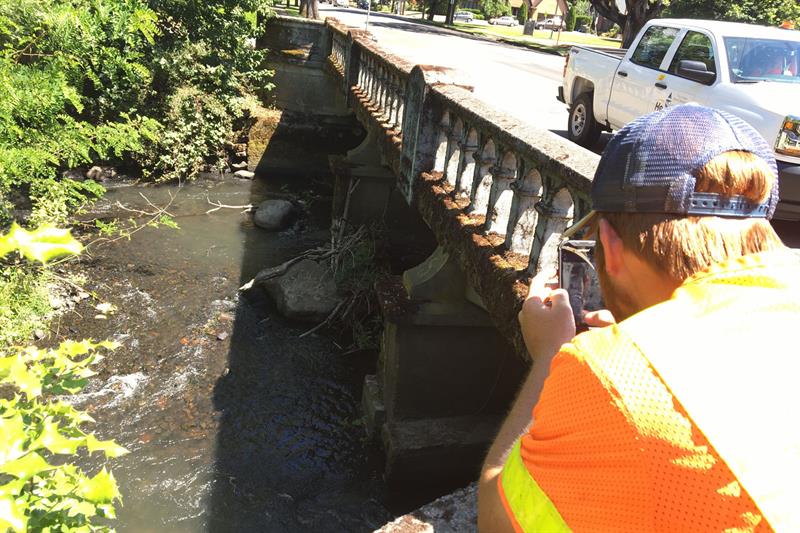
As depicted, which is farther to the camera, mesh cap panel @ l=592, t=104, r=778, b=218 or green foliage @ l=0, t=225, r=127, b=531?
green foliage @ l=0, t=225, r=127, b=531

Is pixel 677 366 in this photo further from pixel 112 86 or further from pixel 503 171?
pixel 112 86

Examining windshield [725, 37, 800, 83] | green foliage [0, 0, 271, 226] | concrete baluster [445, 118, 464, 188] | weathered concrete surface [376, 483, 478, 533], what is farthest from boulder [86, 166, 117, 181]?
weathered concrete surface [376, 483, 478, 533]

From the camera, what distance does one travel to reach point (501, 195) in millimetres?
3939

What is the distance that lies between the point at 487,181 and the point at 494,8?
7182cm

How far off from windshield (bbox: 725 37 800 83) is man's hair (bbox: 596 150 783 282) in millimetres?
6704

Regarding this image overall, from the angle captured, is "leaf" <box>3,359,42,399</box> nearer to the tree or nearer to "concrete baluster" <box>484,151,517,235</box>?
"concrete baluster" <box>484,151,517,235</box>

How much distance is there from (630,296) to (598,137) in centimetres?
909

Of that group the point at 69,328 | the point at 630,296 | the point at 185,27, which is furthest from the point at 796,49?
the point at 185,27

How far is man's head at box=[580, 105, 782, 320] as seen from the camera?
3.88 ft

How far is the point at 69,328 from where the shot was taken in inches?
280

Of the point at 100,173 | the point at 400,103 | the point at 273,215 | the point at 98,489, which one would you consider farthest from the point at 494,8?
the point at 98,489

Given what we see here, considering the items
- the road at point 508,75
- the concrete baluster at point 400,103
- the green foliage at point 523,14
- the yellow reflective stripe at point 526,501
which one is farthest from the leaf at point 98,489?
the green foliage at point 523,14

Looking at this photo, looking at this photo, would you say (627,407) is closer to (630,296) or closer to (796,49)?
(630,296)

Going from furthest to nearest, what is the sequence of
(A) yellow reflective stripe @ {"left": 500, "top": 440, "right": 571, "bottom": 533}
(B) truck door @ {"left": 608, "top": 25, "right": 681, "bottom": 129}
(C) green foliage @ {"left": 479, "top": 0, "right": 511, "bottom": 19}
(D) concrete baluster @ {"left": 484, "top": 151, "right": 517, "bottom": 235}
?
(C) green foliage @ {"left": 479, "top": 0, "right": 511, "bottom": 19} → (B) truck door @ {"left": 608, "top": 25, "right": 681, "bottom": 129} → (D) concrete baluster @ {"left": 484, "top": 151, "right": 517, "bottom": 235} → (A) yellow reflective stripe @ {"left": 500, "top": 440, "right": 571, "bottom": 533}
